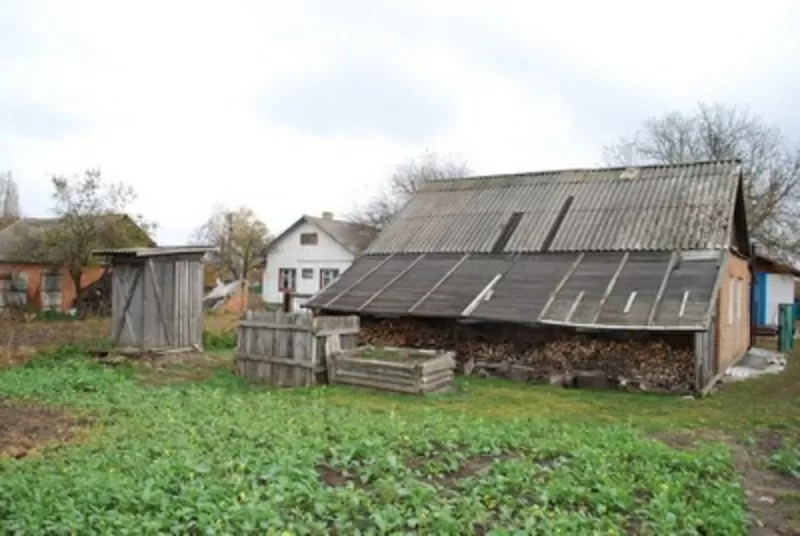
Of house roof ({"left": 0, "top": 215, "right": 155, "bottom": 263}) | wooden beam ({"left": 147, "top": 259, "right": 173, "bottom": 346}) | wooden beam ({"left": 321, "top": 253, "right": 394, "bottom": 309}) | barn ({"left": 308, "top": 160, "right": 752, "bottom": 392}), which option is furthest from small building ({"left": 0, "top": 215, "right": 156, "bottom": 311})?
barn ({"left": 308, "top": 160, "right": 752, "bottom": 392})

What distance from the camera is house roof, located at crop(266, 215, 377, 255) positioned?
124ft

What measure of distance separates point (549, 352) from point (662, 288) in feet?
8.92

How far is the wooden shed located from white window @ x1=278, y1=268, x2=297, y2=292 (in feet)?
76.5

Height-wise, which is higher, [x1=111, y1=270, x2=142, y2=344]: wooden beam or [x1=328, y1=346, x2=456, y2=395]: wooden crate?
[x1=111, y1=270, x2=142, y2=344]: wooden beam

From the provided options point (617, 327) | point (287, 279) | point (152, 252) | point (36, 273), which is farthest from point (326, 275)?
point (617, 327)

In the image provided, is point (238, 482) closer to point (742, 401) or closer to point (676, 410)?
point (676, 410)

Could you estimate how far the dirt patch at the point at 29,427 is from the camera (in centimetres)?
707

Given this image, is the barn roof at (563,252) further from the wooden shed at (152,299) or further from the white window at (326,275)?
the white window at (326,275)

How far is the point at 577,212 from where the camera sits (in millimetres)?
17844

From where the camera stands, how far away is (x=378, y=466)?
20.0ft

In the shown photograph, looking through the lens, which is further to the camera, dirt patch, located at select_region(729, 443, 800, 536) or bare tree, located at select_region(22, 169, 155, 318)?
bare tree, located at select_region(22, 169, 155, 318)

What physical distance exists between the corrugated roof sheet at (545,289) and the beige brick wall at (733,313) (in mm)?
1441

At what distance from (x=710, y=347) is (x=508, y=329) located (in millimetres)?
4208

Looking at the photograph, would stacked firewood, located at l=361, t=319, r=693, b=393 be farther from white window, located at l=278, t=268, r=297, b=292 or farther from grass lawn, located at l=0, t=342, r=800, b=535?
white window, located at l=278, t=268, r=297, b=292
